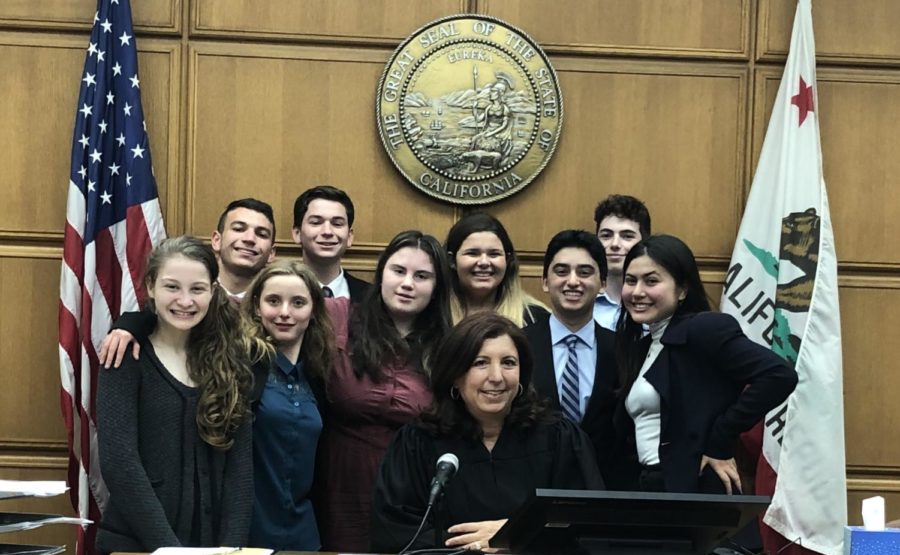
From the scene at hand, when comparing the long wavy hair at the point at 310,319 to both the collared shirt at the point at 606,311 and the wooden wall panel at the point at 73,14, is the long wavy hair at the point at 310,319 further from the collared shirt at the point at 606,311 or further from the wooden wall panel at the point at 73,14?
the wooden wall panel at the point at 73,14

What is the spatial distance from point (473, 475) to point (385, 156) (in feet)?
6.95

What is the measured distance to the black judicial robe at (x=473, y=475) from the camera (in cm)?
305

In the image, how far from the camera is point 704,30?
4.99 m

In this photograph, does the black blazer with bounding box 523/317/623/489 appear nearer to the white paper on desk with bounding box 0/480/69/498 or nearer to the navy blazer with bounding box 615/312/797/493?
the navy blazer with bounding box 615/312/797/493

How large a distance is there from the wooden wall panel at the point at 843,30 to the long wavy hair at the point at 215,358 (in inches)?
108

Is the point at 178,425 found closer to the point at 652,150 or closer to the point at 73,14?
the point at 73,14

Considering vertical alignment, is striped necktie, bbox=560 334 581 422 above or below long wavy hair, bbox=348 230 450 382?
below

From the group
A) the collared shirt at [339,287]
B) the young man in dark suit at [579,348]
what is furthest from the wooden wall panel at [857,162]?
the collared shirt at [339,287]

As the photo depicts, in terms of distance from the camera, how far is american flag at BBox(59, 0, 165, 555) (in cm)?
459

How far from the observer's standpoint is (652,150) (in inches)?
196

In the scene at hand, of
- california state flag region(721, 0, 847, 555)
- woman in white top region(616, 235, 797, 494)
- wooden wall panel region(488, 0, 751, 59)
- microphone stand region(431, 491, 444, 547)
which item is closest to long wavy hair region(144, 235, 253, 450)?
microphone stand region(431, 491, 444, 547)

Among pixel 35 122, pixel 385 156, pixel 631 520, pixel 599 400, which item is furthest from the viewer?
pixel 385 156

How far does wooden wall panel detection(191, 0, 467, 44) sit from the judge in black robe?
2.04m

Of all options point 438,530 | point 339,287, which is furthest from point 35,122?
point 438,530
